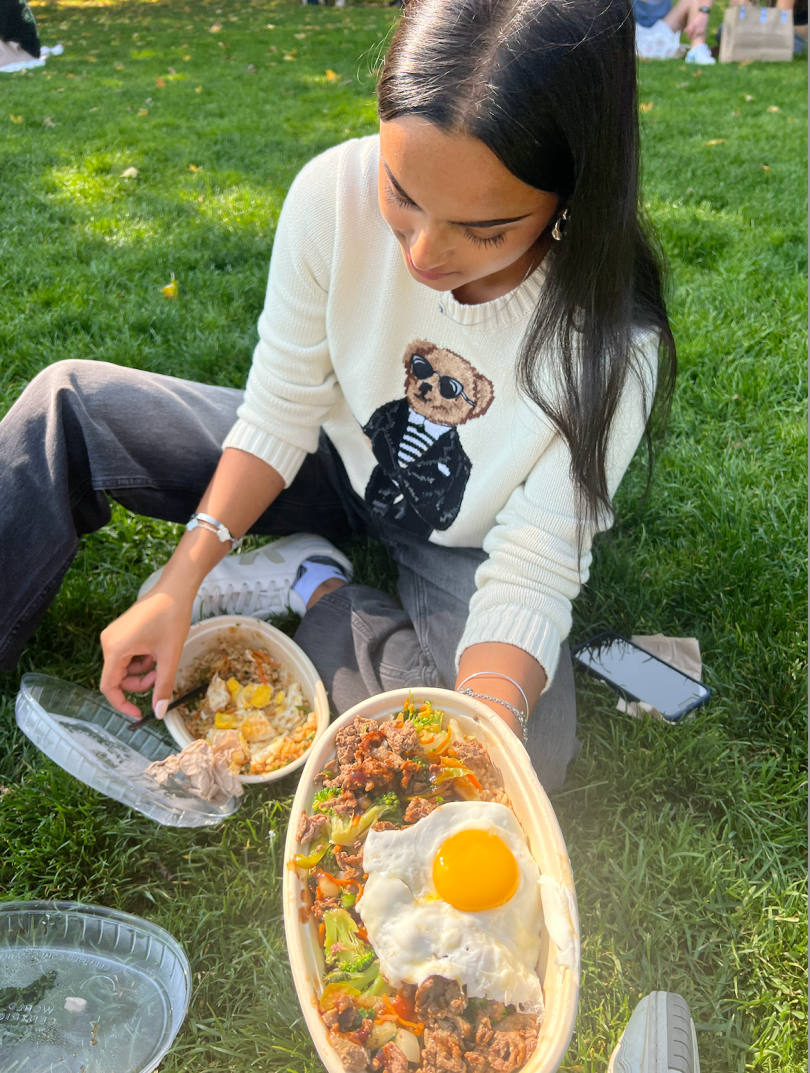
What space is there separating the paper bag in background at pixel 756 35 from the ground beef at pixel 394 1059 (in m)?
8.43

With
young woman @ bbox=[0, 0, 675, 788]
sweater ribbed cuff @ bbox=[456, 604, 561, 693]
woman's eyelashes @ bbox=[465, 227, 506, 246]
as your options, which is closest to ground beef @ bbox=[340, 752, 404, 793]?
young woman @ bbox=[0, 0, 675, 788]

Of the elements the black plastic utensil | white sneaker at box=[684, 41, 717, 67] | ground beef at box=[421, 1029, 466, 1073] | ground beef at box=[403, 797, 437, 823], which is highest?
white sneaker at box=[684, 41, 717, 67]

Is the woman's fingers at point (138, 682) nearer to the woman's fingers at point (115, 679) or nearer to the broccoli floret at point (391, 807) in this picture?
the woman's fingers at point (115, 679)

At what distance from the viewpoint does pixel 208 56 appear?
6.86m

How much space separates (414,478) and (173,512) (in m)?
0.58

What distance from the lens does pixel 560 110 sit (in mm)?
1068

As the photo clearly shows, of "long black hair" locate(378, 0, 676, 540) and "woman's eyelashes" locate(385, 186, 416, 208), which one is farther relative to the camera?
"woman's eyelashes" locate(385, 186, 416, 208)

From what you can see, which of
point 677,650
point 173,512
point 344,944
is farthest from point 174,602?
point 677,650

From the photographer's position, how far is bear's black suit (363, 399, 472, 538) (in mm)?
1708

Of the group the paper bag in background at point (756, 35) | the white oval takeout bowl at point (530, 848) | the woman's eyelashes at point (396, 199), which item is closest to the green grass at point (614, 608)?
the woman's eyelashes at point (396, 199)

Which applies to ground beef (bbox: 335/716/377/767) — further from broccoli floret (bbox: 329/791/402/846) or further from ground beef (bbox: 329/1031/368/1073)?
ground beef (bbox: 329/1031/368/1073)

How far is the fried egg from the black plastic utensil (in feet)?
2.41

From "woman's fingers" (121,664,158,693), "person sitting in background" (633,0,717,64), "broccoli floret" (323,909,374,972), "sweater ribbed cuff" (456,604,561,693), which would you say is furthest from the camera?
"person sitting in background" (633,0,717,64)

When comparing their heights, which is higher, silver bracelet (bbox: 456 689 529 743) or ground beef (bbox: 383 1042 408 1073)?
silver bracelet (bbox: 456 689 529 743)
